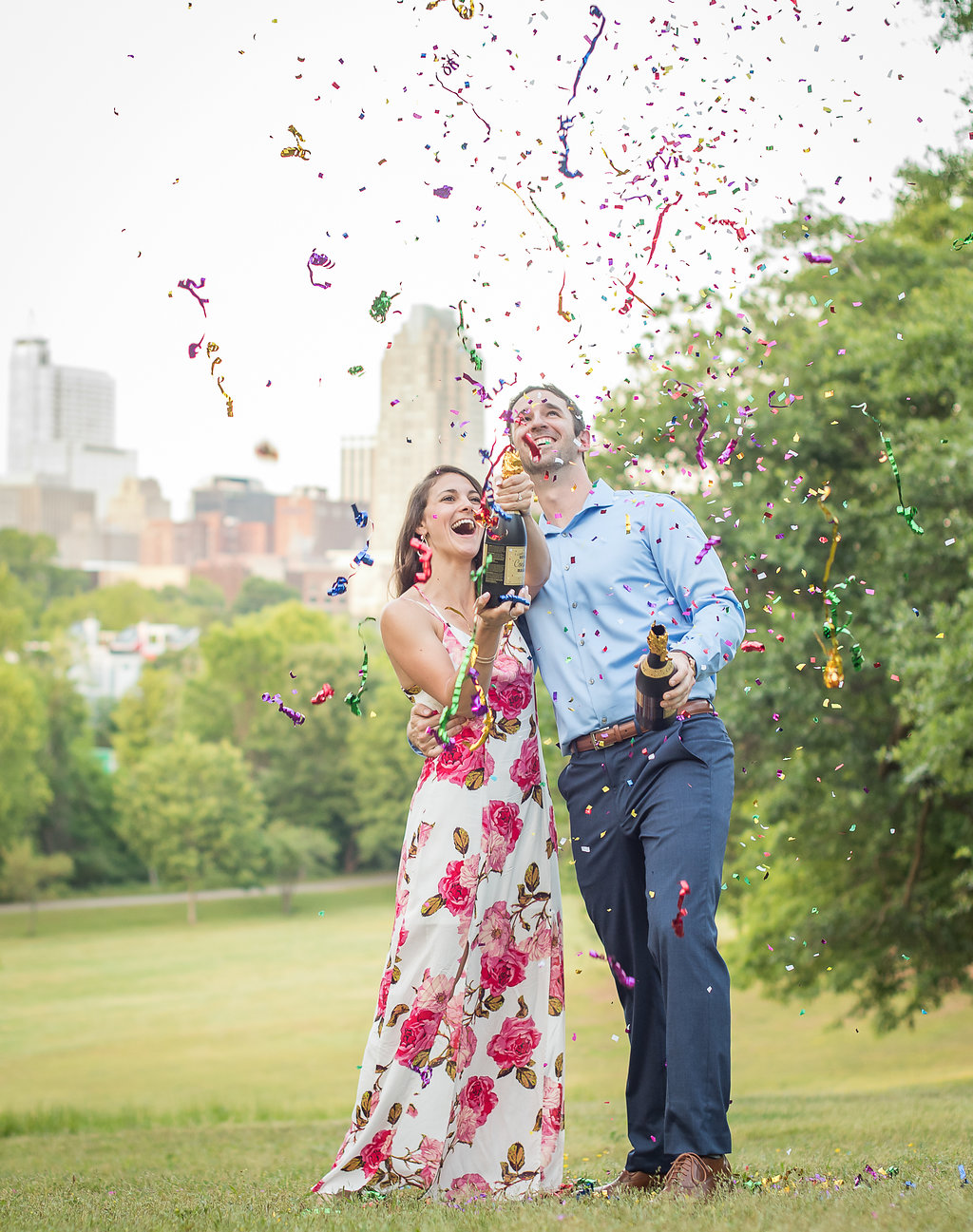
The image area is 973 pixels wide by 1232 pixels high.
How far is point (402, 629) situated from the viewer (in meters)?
4.24

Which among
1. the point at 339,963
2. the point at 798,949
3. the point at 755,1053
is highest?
the point at 798,949

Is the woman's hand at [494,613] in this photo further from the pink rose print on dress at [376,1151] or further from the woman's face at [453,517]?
the pink rose print on dress at [376,1151]

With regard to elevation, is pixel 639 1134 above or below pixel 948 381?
below

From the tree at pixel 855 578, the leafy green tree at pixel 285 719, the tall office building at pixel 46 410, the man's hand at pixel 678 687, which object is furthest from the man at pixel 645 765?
the tall office building at pixel 46 410

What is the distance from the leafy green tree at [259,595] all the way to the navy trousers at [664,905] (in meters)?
86.8

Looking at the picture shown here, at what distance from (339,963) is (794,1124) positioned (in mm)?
36321

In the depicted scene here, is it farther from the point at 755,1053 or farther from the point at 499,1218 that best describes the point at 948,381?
the point at 755,1053

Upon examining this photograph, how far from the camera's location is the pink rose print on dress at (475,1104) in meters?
4.18

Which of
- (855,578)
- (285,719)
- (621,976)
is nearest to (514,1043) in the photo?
(621,976)

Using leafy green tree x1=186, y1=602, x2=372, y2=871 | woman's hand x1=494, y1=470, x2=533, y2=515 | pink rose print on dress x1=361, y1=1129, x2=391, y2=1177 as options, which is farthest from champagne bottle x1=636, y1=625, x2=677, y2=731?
leafy green tree x1=186, y1=602, x2=372, y2=871

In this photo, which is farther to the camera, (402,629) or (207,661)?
(207,661)

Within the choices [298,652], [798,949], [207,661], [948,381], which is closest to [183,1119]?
[798,949]

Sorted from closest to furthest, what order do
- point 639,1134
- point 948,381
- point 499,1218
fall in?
point 499,1218, point 639,1134, point 948,381

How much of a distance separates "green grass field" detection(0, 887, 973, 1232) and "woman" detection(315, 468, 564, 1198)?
36 cm
